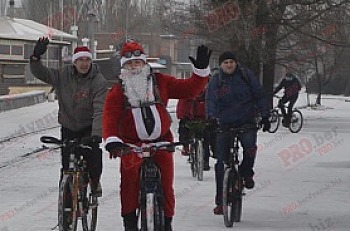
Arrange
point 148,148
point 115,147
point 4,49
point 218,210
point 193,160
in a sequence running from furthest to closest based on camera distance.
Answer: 1. point 4,49
2. point 193,160
3. point 218,210
4. point 148,148
5. point 115,147

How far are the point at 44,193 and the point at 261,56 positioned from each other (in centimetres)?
1838

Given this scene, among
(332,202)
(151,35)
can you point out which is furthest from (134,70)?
(151,35)

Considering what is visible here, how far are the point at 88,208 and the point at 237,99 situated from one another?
7.17 ft

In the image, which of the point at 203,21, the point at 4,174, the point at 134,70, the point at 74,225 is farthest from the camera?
the point at 203,21

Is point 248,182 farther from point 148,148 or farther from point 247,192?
point 148,148

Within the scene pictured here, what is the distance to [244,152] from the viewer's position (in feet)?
31.6

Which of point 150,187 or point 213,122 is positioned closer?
point 150,187

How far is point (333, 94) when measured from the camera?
87.9m

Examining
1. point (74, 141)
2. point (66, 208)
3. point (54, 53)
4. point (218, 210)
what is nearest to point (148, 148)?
point (74, 141)

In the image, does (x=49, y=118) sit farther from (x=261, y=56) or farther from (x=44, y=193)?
(x=44, y=193)

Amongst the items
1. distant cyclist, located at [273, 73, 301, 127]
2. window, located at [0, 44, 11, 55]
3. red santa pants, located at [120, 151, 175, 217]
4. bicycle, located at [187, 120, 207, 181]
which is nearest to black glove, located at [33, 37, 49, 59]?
red santa pants, located at [120, 151, 175, 217]

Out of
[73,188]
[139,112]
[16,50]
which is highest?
[139,112]

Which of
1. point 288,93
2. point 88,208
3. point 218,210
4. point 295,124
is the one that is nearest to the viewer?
point 88,208

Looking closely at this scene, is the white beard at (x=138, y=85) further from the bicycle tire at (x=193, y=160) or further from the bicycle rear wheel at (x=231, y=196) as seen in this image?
the bicycle tire at (x=193, y=160)
